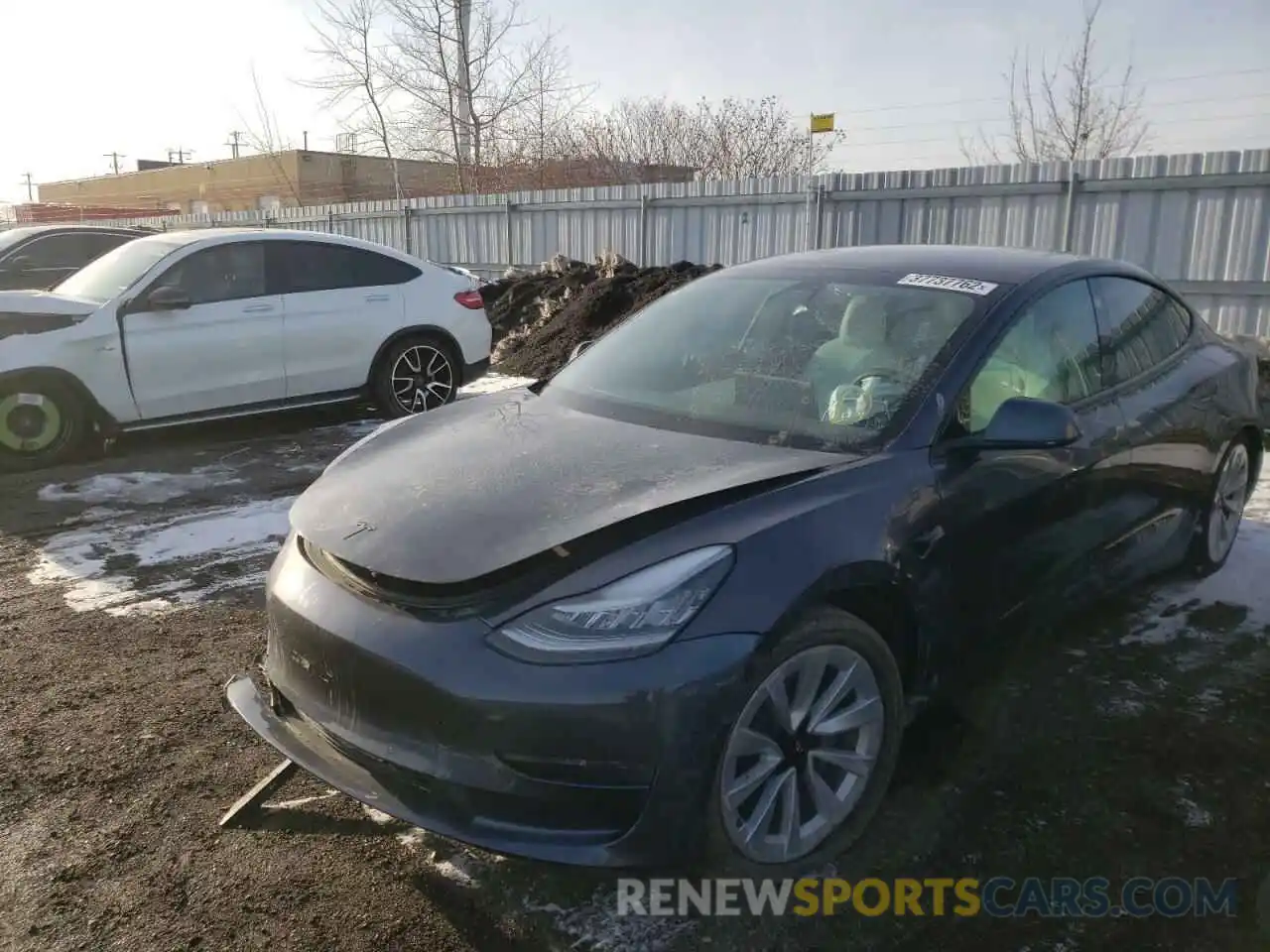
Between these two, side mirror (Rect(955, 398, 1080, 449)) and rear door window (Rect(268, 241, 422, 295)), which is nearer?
side mirror (Rect(955, 398, 1080, 449))

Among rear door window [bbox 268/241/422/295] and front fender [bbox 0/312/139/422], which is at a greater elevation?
rear door window [bbox 268/241/422/295]

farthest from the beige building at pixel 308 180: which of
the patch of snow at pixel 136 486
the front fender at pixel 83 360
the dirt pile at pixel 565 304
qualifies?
the patch of snow at pixel 136 486

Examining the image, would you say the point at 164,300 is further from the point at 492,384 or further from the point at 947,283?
the point at 947,283

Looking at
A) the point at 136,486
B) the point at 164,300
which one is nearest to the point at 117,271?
the point at 164,300

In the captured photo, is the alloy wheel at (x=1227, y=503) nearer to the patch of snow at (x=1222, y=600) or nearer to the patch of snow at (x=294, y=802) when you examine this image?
the patch of snow at (x=1222, y=600)

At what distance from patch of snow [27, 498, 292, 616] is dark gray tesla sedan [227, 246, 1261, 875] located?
1869 mm

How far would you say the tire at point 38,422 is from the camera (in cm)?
678

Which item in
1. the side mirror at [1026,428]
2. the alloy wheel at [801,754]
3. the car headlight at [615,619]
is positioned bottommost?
the alloy wheel at [801,754]

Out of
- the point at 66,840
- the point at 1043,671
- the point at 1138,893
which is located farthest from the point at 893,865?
the point at 66,840

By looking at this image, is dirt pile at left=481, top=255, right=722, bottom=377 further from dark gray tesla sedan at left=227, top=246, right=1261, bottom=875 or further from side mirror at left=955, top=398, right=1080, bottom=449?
side mirror at left=955, top=398, right=1080, bottom=449

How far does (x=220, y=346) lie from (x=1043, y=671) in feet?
20.4

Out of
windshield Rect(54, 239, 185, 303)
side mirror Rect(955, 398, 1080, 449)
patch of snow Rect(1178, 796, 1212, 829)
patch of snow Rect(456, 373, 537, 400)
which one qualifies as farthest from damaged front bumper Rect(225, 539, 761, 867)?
patch of snow Rect(456, 373, 537, 400)

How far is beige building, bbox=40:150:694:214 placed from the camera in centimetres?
3102

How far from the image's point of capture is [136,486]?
6.48 meters
